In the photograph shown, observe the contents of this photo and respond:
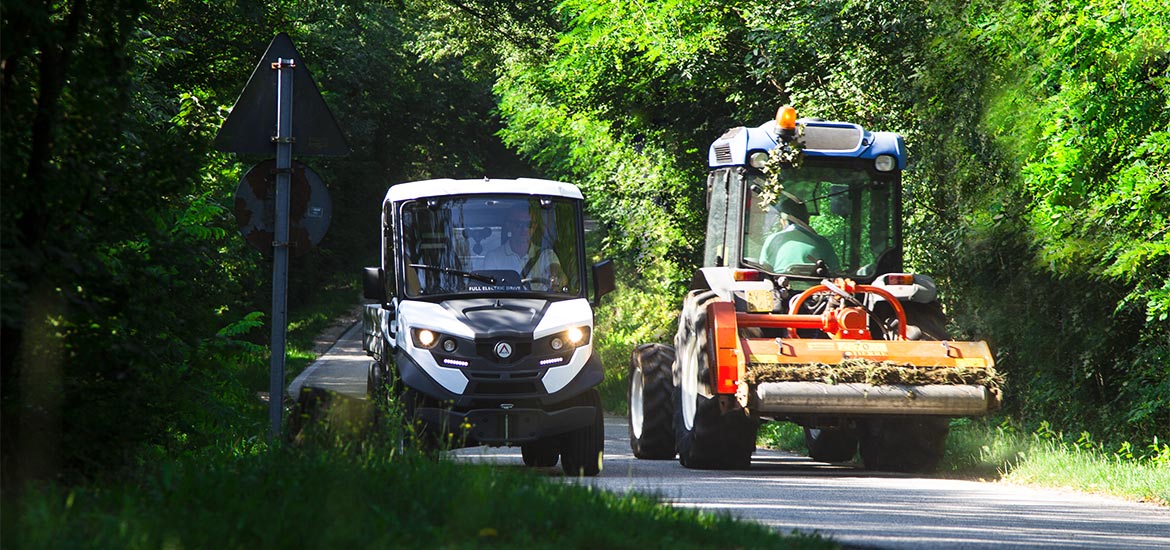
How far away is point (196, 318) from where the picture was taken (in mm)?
10500

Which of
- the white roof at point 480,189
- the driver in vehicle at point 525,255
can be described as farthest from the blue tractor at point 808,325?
the white roof at point 480,189

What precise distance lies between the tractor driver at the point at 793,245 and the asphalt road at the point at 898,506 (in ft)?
6.08

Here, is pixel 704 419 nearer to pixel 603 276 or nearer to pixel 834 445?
pixel 603 276

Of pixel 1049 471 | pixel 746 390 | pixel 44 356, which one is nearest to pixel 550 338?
pixel 746 390

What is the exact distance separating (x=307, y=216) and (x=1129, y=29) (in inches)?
283

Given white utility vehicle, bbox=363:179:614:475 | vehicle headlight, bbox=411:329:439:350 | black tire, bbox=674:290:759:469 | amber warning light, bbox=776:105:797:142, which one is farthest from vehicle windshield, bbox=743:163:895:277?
vehicle headlight, bbox=411:329:439:350

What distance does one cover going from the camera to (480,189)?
12430 millimetres

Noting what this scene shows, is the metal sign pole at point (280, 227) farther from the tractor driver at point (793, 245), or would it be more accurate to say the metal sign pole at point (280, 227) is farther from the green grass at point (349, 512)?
the tractor driver at point (793, 245)

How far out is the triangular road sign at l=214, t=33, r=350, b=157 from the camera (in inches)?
371

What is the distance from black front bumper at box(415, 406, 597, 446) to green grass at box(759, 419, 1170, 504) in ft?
12.2

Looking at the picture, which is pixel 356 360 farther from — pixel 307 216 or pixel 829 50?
pixel 307 216

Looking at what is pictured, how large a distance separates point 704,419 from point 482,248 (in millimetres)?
2323

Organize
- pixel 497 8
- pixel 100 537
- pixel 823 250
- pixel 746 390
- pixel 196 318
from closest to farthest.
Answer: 1. pixel 100 537
2. pixel 196 318
3. pixel 746 390
4. pixel 823 250
5. pixel 497 8

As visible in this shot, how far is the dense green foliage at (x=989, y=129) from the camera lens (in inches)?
507
